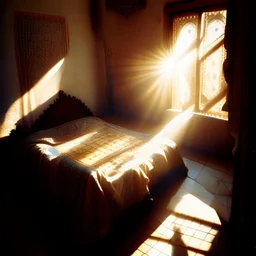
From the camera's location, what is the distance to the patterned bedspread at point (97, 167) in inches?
105

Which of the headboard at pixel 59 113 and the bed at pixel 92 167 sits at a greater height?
the headboard at pixel 59 113

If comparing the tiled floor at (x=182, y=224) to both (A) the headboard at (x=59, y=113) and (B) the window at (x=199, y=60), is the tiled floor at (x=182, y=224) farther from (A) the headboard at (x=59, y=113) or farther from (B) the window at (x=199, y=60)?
(A) the headboard at (x=59, y=113)

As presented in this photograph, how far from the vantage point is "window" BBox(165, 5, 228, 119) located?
433cm

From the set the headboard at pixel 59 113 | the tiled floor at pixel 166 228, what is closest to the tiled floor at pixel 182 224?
the tiled floor at pixel 166 228

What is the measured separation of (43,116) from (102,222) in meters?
2.66

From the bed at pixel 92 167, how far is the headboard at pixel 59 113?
0.02 metres

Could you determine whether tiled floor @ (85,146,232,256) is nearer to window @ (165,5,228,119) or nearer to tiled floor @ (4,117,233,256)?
tiled floor @ (4,117,233,256)

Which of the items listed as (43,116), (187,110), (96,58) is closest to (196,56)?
(187,110)

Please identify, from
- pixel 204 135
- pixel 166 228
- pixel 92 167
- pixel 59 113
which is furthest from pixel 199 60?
pixel 166 228

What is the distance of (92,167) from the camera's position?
118 inches

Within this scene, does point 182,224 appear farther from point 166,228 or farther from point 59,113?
point 59,113

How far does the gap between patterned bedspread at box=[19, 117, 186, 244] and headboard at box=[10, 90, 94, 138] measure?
0.33 metres

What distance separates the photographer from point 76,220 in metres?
2.66

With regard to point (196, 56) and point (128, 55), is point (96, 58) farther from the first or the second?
point (196, 56)
